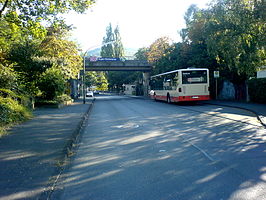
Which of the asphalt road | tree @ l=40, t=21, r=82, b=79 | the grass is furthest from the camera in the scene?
tree @ l=40, t=21, r=82, b=79

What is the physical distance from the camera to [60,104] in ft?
74.6

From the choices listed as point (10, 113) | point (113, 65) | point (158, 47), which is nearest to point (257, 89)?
point (10, 113)

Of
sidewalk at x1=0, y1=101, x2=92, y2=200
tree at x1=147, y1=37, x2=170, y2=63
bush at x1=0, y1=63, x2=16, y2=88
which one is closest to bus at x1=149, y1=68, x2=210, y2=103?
bush at x1=0, y1=63, x2=16, y2=88

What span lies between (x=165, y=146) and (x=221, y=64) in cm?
2319

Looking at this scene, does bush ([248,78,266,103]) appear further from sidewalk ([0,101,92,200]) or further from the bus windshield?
sidewalk ([0,101,92,200])

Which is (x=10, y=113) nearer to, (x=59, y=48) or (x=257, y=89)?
(x=59, y=48)

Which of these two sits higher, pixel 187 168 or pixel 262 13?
pixel 262 13

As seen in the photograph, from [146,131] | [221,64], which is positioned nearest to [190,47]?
[221,64]

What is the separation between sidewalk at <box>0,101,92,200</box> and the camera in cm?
436

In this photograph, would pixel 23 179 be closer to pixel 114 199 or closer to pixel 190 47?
pixel 114 199

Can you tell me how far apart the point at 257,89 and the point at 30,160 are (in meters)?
19.4

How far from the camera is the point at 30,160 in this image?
6066mm

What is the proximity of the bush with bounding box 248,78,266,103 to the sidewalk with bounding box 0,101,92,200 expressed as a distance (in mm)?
15994

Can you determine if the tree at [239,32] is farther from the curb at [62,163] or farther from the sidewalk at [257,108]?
the curb at [62,163]
